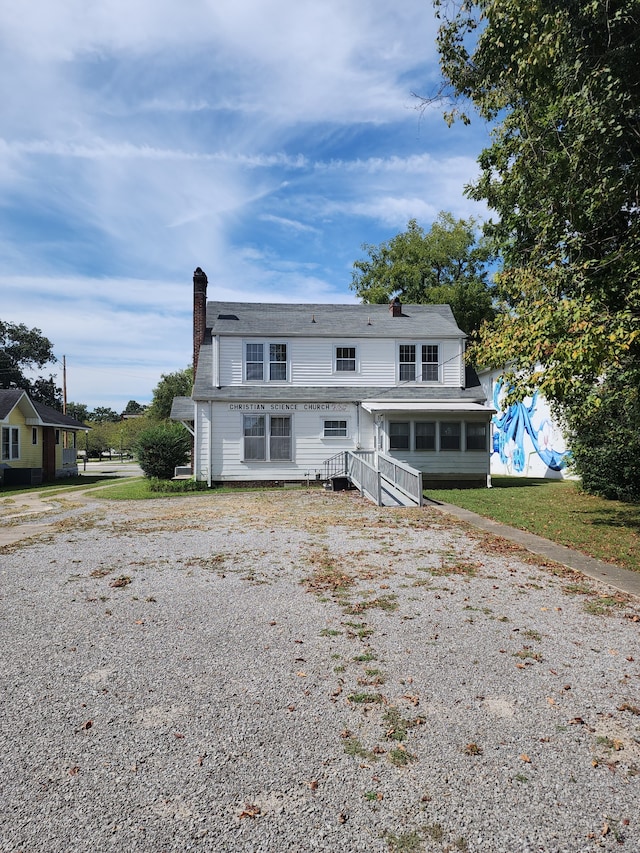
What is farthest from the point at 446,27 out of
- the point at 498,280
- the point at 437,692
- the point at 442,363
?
the point at 442,363

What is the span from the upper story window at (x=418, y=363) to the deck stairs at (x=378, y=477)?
4.12 metres

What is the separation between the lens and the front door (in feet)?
100

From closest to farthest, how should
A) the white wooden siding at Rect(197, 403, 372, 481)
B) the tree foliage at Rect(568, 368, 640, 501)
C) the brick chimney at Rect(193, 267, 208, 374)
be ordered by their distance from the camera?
1. the tree foliage at Rect(568, 368, 640, 501)
2. the white wooden siding at Rect(197, 403, 372, 481)
3. the brick chimney at Rect(193, 267, 208, 374)

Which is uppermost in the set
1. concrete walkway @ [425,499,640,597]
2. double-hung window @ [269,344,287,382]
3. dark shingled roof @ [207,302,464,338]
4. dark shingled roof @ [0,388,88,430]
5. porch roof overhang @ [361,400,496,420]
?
dark shingled roof @ [207,302,464,338]

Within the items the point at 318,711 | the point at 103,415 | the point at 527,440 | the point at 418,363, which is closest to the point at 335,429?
the point at 418,363

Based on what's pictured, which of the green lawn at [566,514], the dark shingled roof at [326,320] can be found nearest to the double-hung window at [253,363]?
the dark shingled roof at [326,320]

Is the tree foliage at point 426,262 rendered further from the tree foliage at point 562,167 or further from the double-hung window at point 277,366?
the tree foliage at point 562,167

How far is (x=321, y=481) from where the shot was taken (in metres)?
21.1

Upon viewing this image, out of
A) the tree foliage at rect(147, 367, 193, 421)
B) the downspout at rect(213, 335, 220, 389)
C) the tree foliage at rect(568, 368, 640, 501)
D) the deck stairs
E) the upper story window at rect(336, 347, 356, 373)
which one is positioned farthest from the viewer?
the tree foliage at rect(147, 367, 193, 421)

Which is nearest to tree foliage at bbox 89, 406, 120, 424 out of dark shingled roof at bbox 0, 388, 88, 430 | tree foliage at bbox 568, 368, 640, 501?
dark shingled roof at bbox 0, 388, 88, 430

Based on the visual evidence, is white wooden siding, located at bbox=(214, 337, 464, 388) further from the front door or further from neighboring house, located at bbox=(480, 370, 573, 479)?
the front door

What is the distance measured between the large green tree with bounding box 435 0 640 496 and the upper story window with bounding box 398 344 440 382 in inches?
481

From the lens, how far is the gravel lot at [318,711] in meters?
2.65

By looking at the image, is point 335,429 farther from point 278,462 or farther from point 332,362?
point 332,362
